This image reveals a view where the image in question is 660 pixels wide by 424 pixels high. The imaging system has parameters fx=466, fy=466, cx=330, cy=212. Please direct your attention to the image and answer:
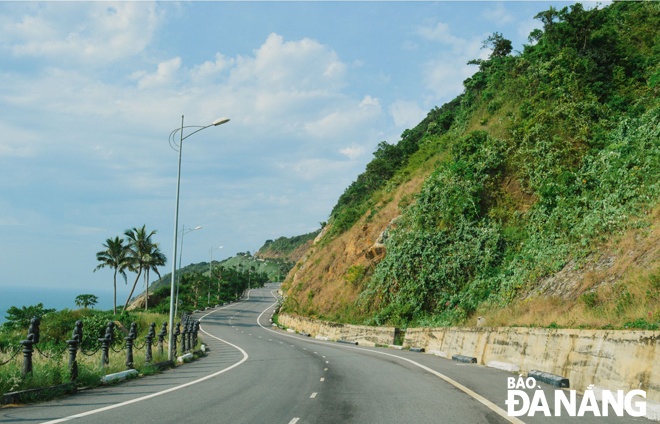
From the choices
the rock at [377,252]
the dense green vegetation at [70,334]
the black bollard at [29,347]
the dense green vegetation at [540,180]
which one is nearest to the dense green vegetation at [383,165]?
the rock at [377,252]

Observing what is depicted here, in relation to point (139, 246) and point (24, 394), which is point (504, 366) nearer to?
point (24, 394)

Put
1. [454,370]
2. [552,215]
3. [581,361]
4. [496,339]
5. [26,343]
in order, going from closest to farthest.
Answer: [26,343]
[581,361]
[454,370]
[496,339]
[552,215]

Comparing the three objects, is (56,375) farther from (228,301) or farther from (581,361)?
(228,301)

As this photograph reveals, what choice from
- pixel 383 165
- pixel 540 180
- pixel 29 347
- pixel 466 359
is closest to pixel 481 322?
pixel 466 359

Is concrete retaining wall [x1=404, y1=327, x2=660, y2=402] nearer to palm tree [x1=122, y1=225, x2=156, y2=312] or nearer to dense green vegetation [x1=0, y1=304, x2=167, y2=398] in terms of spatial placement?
dense green vegetation [x1=0, y1=304, x2=167, y2=398]

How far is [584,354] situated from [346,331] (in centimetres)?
2611

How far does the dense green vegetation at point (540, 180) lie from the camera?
70.1 feet

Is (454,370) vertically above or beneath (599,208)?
beneath

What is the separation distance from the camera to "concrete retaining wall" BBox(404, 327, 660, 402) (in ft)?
29.8

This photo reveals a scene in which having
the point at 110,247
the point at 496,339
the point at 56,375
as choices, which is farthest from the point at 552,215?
the point at 110,247

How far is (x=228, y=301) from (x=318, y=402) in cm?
9892

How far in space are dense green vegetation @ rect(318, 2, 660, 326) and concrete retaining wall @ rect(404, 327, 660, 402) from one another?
5807 millimetres

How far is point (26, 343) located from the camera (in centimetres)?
966

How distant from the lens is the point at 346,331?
36094 mm
